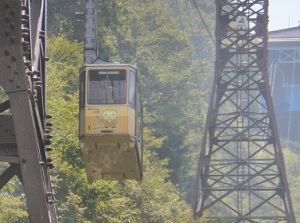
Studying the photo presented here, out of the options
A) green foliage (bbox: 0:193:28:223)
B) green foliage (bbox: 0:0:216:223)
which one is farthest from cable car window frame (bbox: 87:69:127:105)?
green foliage (bbox: 0:0:216:223)

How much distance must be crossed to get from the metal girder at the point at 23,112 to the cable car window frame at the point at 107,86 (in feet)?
24.5

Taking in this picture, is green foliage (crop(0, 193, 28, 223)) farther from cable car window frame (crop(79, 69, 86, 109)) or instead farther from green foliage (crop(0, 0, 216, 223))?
cable car window frame (crop(79, 69, 86, 109))

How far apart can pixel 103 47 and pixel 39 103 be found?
3897cm

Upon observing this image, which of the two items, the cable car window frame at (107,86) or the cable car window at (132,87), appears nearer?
the cable car window frame at (107,86)

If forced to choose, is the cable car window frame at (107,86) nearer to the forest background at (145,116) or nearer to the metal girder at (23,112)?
the forest background at (145,116)

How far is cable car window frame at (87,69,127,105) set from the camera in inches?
938

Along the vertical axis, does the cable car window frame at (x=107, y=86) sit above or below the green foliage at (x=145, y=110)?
above

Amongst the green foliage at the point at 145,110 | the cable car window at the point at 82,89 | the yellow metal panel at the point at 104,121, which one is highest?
the cable car window at the point at 82,89

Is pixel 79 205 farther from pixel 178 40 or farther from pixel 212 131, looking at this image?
pixel 178 40

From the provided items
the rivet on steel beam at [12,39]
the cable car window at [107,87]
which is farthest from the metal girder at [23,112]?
the cable car window at [107,87]

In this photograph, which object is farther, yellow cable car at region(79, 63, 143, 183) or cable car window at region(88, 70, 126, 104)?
cable car window at region(88, 70, 126, 104)

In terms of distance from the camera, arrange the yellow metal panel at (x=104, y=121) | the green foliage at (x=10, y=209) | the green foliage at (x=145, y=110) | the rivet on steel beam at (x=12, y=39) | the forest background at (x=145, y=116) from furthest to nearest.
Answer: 1. the green foliage at (x=145, y=110)
2. the forest background at (x=145, y=116)
3. the green foliage at (x=10, y=209)
4. the yellow metal panel at (x=104, y=121)
5. the rivet on steel beam at (x=12, y=39)

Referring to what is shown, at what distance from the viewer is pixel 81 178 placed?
109 ft

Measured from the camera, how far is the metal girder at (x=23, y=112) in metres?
15.0
